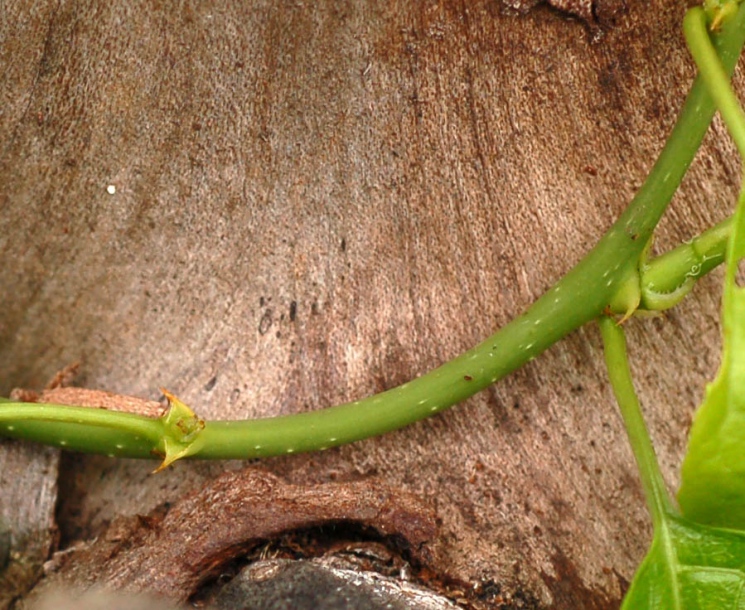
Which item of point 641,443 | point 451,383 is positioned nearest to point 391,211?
point 451,383

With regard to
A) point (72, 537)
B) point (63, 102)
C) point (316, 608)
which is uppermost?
point (63, 102)

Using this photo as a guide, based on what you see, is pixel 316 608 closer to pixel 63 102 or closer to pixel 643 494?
pixel 643 494

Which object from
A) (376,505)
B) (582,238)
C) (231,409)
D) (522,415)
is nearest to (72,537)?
(231,409)

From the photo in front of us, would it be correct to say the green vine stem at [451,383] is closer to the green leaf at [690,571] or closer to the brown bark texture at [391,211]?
the brown bark texture at [391,211]

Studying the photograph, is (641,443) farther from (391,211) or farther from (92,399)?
(92,399)

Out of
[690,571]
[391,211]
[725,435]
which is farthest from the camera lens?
[391,211]

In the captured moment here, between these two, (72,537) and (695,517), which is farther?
(72,537)

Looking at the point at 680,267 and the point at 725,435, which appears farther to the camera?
the point at 680,267

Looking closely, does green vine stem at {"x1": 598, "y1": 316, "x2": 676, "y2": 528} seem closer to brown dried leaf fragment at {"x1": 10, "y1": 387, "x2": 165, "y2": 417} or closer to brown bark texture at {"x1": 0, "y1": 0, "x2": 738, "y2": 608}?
brown bark texture at {"x1": 0, "y1": 0, "x2": 738, "y2": 608}
